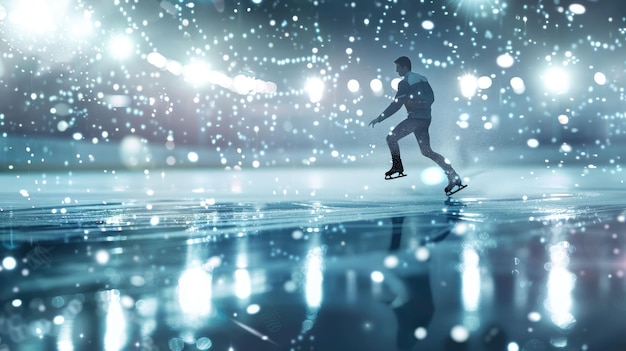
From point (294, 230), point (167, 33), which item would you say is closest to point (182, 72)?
point (167, 33)

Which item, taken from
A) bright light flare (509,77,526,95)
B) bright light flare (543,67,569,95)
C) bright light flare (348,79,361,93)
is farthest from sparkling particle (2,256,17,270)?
bright light flare (543,67,569,95)

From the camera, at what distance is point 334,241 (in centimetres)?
723

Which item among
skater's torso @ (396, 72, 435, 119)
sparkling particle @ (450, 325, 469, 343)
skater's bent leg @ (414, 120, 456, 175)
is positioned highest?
skater's torso @ (396, 72, 435, 119)

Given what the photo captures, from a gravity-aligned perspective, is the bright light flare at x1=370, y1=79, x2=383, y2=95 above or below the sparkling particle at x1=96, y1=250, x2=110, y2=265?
above

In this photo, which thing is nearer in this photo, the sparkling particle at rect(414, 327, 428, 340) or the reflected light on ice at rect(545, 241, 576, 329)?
the sparkling particle at rect(414, 327, 428, 340)

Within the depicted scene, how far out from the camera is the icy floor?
3.64 meters

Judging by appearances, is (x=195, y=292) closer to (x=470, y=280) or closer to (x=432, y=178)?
(x=470, y=280)

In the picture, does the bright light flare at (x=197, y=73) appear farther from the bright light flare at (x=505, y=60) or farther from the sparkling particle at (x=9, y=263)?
the sparkling particle at (x=9, y=263)

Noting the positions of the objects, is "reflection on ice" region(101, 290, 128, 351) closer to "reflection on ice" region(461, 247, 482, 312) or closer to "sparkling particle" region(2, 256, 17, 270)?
"sparkling particle" region(2, 256, 17, 270)

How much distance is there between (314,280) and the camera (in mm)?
5113

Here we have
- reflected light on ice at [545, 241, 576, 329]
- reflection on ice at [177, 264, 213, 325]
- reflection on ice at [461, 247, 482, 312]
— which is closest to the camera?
reflected light on ice at [545, 241, 576, 329]

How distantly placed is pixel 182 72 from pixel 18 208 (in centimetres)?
1661

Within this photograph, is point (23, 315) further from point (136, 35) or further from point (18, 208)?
point (136, 35)

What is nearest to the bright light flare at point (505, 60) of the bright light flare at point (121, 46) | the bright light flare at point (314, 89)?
the bright light flare at point (314, 89)
